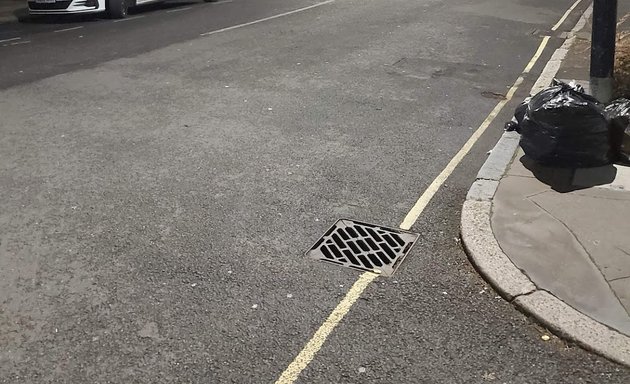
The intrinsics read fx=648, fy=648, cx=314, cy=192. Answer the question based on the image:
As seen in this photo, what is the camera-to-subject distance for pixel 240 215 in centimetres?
525

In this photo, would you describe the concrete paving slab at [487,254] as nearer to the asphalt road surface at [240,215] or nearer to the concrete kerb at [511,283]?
the concrete kerb at [511,283]

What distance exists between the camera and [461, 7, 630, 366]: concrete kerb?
141 inches

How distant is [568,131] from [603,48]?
6.12 ft

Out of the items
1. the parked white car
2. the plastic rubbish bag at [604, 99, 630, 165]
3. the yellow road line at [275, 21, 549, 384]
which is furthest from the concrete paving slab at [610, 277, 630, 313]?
the parked white car

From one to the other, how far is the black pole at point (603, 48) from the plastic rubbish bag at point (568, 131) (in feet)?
4.30

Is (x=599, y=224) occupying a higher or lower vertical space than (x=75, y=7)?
lower

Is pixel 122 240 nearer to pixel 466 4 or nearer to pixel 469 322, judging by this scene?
pixel 469 322

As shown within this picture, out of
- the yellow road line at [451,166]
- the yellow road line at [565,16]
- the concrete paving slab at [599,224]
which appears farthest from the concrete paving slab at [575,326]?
the yellow road line at [565,16]

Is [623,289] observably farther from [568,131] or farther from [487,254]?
Result: [568,131]

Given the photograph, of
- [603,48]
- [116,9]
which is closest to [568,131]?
[603,48]

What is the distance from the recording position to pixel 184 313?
156 inches

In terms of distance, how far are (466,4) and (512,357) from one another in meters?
15.0

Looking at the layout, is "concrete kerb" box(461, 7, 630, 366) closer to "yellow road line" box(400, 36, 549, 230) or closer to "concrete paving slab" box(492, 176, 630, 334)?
"concrete paving slab" box(492, 176, 630, 334)

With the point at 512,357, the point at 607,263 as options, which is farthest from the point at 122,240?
the point at 607,263
